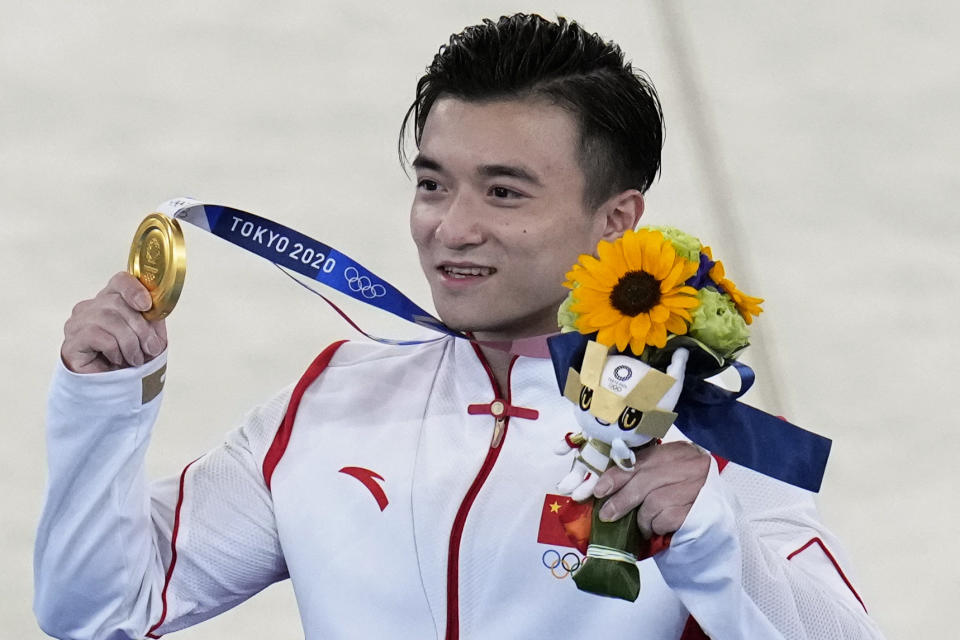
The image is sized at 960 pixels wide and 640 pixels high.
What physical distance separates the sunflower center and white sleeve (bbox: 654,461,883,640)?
17cm

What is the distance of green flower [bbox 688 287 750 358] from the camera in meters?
1.21

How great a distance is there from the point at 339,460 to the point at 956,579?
1.59 metres

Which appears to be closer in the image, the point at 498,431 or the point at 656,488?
the point at 656,488

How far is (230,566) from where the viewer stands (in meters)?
1.74

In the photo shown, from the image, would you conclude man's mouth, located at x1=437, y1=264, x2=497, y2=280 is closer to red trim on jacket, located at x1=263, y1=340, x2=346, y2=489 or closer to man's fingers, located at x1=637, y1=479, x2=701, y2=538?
red trim on jacket, located at x1=263, y1=340, x2=346, y2=489

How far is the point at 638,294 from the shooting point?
1.20 meters

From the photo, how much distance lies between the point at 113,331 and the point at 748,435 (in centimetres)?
61

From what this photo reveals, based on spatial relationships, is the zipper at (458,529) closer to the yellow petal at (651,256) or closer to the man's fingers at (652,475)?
the man's fingers at (652,475)

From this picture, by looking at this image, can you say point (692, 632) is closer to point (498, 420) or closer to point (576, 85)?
point (498, 420)

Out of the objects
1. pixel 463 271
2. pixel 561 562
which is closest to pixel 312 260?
pixel 463 271

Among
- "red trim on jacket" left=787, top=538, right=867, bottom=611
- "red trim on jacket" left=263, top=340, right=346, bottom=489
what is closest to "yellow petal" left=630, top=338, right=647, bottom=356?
"red trim on jacket" left=787, top=538, right=867, bottom=611

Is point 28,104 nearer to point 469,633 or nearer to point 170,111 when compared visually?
point 170,111

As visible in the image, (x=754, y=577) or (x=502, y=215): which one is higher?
(x=502, y=215)

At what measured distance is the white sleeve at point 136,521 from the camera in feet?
5.05
